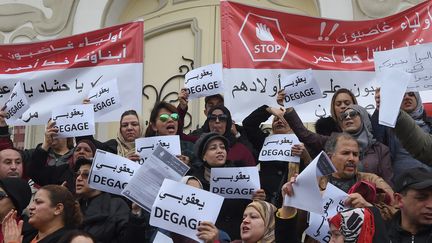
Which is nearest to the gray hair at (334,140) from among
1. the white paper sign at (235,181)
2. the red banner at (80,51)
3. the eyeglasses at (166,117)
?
the white paper sign at (235,181)

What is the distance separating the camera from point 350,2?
32.4 feet

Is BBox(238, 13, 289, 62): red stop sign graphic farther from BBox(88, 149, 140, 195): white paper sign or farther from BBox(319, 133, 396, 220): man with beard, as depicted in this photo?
BBox(319, 133, 396, 220): man with beard

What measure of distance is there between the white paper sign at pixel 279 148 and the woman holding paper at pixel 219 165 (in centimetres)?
31

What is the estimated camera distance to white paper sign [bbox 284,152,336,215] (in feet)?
16.3

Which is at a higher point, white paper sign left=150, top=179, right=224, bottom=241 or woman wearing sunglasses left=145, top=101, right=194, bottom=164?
woman wearing sunglasses left=145, top=101, right=194, bottom=164

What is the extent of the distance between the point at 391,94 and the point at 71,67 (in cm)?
401

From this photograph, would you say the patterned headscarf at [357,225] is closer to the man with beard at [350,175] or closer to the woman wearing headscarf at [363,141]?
the man with beard at [350,175]

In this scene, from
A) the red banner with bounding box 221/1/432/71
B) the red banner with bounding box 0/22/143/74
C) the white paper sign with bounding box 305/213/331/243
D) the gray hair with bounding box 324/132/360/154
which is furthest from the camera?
the red banner with bounding box 0/22/143/74

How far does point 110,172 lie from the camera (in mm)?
6293

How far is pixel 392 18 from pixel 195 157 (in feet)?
7.28

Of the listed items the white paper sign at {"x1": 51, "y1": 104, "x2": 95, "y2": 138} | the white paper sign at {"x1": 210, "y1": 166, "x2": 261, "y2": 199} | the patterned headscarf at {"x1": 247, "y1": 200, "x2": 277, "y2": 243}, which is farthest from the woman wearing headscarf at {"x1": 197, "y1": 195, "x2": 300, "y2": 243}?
the white paper sign at {"x1": 51, "y1": 104, "x2": 95, "y2": 138}

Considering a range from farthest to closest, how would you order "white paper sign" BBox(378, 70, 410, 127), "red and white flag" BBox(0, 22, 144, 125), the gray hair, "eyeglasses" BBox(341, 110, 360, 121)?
"red and white flag" BBox(0, 22, 144, 125) → "eyeglasses" BBox(341, 110, 360, 121) → the gray hair → "white paper sign" BBox(378, 70, 410, 127)

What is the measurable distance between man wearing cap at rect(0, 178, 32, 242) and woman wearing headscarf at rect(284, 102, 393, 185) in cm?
196

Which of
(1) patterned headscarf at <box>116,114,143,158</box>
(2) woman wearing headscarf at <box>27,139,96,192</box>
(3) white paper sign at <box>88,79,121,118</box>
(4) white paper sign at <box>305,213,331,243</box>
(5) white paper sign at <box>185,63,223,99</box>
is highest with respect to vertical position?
(5) white paper sign at <box>185,63,223,99</box>
